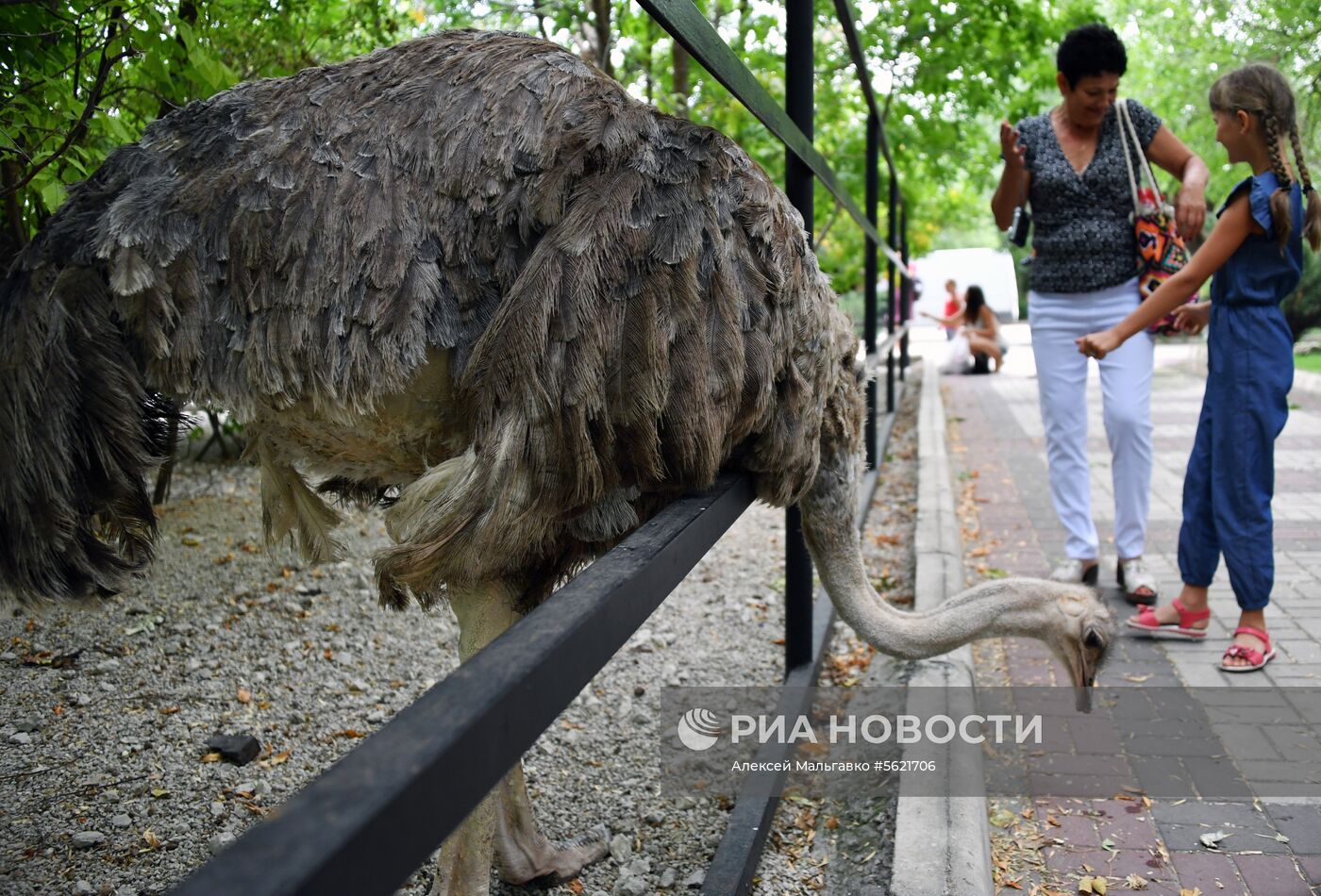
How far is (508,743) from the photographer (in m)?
0.90

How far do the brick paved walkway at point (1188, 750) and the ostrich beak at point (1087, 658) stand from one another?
12.1 inches

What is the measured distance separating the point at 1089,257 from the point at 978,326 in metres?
9.96

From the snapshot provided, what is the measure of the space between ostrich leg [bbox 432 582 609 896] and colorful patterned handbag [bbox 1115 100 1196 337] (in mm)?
2946

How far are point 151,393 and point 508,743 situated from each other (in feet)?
4.12

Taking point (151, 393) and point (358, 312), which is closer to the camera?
point (358, 312)

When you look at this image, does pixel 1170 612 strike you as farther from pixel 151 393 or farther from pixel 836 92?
pixel 836 92

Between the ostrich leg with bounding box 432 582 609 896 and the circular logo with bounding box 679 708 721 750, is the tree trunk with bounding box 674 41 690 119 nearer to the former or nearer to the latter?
the circular logo with bounding box 679 708 721 750

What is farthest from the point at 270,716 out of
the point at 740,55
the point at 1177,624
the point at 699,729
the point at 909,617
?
the point at 740,55

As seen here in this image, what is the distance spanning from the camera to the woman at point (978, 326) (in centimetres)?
1348

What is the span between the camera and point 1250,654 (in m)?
3.59

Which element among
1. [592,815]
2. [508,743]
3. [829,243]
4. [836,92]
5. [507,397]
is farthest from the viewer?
[829,243]

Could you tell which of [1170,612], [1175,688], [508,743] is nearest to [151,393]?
[508,743]

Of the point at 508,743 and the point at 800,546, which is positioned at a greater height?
the point at 508,743

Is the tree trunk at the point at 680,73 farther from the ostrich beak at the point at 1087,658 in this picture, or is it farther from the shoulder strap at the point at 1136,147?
the ostrich beak at the point at 1087,658
